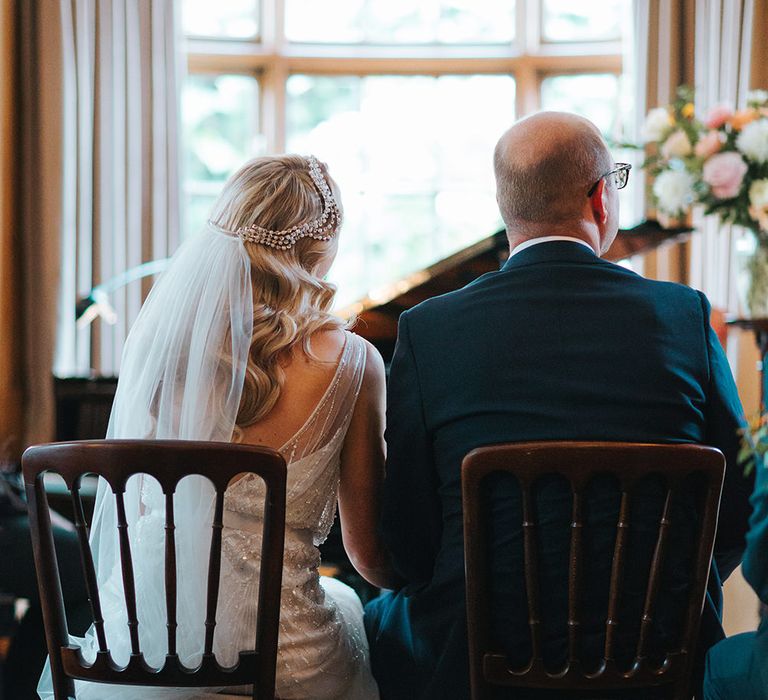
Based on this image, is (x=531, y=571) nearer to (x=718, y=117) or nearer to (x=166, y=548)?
(x=166, y=548)

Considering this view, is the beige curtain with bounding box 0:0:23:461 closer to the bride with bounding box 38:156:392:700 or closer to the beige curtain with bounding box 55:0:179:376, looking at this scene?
the beige curtain with bounding box 55:0:179:376

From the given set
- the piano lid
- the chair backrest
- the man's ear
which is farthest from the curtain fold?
the man's ear

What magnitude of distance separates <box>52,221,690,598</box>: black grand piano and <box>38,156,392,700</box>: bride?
1.27m

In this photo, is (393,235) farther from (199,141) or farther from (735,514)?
(735,514)

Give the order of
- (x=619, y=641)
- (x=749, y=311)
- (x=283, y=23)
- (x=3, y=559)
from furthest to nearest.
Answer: (x=283, y=23) → (x=749, y=311) → (x=3, y=559) → (x=619, y=641)

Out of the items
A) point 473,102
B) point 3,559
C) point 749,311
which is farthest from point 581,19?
point 3,559

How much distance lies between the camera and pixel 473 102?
230 inches

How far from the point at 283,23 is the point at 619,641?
16.3ft

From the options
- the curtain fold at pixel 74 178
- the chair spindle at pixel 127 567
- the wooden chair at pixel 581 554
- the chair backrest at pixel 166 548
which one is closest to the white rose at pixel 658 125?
the wooden chair at pixel 581 554

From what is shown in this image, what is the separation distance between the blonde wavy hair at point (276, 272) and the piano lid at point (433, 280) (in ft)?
4.50

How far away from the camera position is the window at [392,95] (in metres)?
5.79

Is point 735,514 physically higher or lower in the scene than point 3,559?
higher

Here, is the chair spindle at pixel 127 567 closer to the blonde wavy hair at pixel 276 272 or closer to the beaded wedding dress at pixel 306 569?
the beaded wedding dress at pixel 306 569

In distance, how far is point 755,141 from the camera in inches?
124
